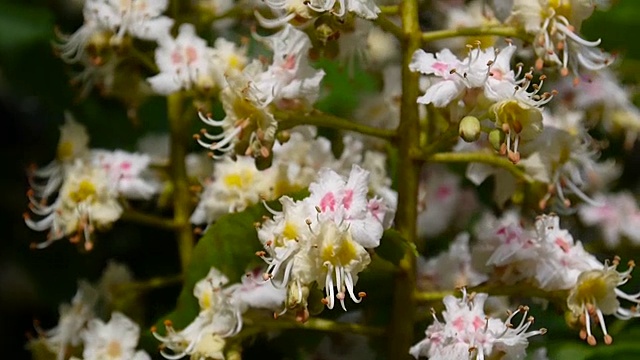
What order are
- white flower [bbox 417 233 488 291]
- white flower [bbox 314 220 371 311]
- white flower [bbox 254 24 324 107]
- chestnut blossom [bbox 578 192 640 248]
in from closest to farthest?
1. white flower [bbox 314 220 371 311]
2. white flower [bbox 254 24 324 107]
3. white flower [bbox 417 233 488 291]
4. chestnut blossom [bbox 578 192 640 248]

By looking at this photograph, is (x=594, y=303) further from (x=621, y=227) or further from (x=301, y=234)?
(x=621, y=227)

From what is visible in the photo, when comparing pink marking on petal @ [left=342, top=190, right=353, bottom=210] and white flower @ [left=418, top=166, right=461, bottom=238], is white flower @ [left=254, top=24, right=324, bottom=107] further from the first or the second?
white flower @ [left=418, top=166, right=461, bottom=238]

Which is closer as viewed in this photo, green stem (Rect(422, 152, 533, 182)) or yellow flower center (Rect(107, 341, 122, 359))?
green stem (Rect(422, 152, 533, 182))

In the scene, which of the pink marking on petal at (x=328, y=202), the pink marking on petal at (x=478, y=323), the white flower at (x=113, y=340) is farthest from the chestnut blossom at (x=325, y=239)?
the white flower at (x=113, y=340)

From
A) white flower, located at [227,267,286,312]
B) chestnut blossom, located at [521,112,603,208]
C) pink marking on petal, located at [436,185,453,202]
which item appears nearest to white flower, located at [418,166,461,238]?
pink marking on petal, located at [436,185,453,202]

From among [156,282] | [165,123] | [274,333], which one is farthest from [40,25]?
[274,333]

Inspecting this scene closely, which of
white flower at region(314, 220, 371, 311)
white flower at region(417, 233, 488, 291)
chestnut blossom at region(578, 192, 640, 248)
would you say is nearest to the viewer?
white flower at region(314, 220, 371, 311)

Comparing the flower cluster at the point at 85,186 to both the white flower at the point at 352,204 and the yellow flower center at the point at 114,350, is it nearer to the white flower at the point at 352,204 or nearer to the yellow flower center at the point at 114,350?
the yellow flower center at the point at 114,350
